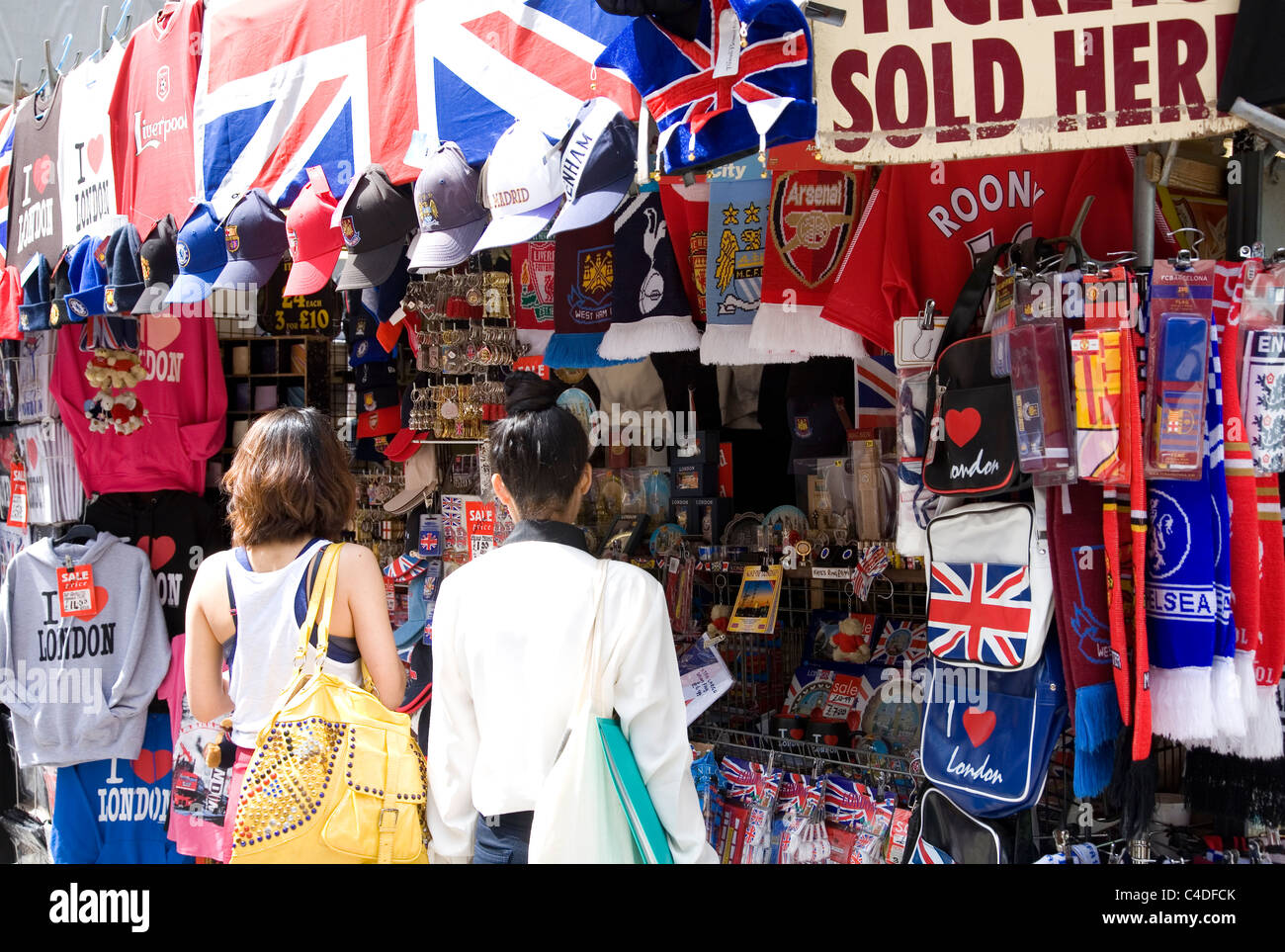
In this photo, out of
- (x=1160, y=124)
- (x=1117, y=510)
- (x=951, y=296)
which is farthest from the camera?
(x=951, y=296)

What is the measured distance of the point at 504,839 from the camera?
80.4 inches

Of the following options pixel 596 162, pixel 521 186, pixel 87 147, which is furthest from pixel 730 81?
pixel 87 147

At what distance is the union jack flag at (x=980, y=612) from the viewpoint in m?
2.40

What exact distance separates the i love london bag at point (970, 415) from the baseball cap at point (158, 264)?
2.65 metres

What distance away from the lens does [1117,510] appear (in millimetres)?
2330

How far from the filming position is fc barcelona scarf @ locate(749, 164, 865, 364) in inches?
117

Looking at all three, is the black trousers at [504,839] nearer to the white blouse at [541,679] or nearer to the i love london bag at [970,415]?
the white blouse at [541,679]

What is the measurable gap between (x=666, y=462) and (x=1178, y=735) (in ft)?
6.95

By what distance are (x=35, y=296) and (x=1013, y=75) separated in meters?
4.00

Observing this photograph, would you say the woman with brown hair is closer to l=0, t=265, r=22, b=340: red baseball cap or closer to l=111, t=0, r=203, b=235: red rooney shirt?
l=111, t=0, r=203, b=235: red rooney shirt

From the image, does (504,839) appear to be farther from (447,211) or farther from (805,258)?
(805,258)

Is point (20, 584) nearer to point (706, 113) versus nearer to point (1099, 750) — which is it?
point (706, 113)

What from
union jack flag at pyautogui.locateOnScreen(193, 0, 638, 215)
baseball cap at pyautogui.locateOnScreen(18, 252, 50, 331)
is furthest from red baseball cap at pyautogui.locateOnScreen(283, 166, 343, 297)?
baseball cap at pyautogui.locateOnScreen(18, 252, 50, 331)
